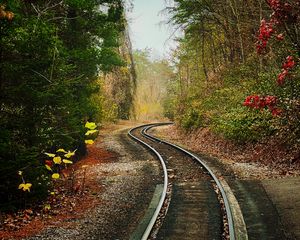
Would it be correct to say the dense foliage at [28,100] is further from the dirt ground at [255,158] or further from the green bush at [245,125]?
the green bush at [245,125]

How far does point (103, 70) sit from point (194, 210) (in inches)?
575

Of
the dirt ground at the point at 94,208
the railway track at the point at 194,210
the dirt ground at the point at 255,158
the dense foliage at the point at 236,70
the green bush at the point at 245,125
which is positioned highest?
the dense foliage at the point at 236,70

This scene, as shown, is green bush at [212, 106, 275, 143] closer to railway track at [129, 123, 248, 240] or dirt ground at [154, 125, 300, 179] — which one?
dirt ground at [154, 125, 300, 179]

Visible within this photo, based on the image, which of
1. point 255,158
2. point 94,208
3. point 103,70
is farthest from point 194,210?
point 103,70

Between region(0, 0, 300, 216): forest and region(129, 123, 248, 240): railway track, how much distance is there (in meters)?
2.67

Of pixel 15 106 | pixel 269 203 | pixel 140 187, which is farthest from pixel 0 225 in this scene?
pixel 269 203

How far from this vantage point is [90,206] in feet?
32.5

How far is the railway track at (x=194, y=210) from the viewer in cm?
755

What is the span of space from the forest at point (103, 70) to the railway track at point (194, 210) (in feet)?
8.75

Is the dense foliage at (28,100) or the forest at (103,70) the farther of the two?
the dense foliage at (28,100)

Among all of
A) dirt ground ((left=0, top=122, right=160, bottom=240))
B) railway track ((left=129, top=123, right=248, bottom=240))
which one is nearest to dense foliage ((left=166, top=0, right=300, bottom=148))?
railway track ((left=129, top=123, right=248, bottom=240))

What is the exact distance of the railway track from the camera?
7555 mm

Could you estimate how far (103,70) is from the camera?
21875 millimetres

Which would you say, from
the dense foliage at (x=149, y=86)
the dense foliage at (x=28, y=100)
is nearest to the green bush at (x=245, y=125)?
the dense foliage at (x=28, y=100)
